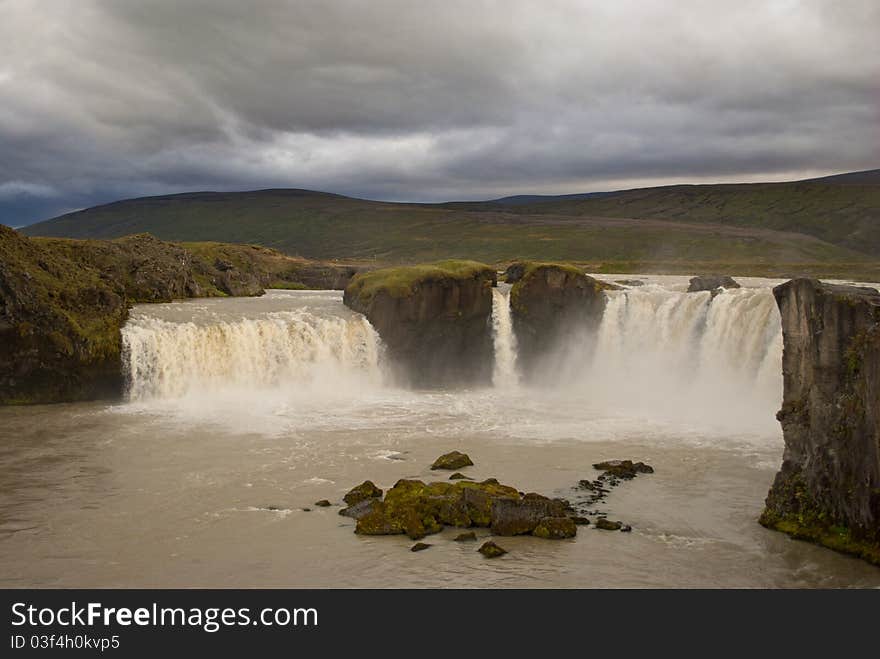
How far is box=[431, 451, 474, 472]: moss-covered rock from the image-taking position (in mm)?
29156

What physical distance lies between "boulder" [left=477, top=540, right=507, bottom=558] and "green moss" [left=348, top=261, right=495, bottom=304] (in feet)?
107

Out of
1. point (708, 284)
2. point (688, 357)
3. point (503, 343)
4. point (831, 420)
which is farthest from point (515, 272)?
point (831, 420)

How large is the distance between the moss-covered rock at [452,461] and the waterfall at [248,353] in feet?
64.4

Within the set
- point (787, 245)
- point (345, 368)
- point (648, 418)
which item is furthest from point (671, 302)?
point (787, 245)

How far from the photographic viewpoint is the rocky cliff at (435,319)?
5188 centimetres

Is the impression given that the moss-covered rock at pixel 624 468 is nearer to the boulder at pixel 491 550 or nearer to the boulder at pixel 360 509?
the boulder at pixel 491 550

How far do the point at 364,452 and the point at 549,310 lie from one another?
25782 mm

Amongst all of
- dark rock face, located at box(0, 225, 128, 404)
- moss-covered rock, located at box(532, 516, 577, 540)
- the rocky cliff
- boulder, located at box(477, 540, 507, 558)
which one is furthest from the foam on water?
boulder, located at box(477, 540, 507, 558)

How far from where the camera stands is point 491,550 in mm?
20203

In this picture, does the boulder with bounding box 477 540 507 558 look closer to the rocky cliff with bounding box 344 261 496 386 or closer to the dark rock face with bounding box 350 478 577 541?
the dark rock face with bounding box 350 478 577 541

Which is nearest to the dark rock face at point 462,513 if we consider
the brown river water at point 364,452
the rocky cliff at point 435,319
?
the brown river water at point 364,452

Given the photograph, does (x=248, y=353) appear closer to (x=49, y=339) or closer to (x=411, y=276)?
(x=49, y=339)

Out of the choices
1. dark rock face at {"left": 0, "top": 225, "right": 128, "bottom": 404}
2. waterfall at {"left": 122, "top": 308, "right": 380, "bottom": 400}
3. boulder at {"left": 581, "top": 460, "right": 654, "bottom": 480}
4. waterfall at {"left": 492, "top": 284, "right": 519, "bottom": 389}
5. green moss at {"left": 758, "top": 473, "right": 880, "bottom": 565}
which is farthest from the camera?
waterfall at {"left": 492, "top": 284, "right": 519, "bottom": 389}

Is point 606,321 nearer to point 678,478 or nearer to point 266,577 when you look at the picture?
point 678,478
